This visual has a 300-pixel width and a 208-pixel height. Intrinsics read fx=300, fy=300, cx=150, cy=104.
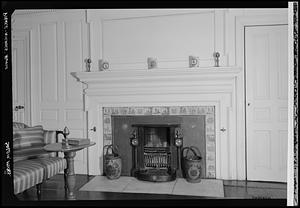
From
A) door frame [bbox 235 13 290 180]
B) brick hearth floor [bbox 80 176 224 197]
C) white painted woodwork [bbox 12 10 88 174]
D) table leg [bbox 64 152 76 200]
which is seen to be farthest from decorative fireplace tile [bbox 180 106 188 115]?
table leg [bbox 64 152 76 200]

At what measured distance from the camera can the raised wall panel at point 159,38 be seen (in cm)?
320

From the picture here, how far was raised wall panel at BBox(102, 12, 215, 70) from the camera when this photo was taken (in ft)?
10.5

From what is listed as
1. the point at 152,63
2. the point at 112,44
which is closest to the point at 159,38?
the point at 152,63

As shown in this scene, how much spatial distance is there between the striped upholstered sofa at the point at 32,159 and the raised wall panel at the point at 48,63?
2.17 ft

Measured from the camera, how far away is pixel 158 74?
3207 millimetres

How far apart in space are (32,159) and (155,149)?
1.28 m

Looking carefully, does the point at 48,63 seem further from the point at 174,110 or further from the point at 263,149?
the point at 263,149

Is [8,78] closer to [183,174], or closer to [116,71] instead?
[116,71]

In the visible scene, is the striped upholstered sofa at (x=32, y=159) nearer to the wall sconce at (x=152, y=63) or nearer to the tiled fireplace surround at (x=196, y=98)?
the tiled fireplace surround at (x=196, y=98)

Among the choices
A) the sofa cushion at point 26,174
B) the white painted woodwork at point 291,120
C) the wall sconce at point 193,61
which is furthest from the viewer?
the wall sconce at point 193,61

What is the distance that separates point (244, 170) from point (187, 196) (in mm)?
818

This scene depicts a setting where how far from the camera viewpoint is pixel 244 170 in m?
3.18

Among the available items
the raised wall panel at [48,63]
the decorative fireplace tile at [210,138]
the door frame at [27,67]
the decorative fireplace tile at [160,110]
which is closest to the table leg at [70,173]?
the decorative fireplace tile at [160,110]

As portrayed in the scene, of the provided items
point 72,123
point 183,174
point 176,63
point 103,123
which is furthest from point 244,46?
point 72,123
